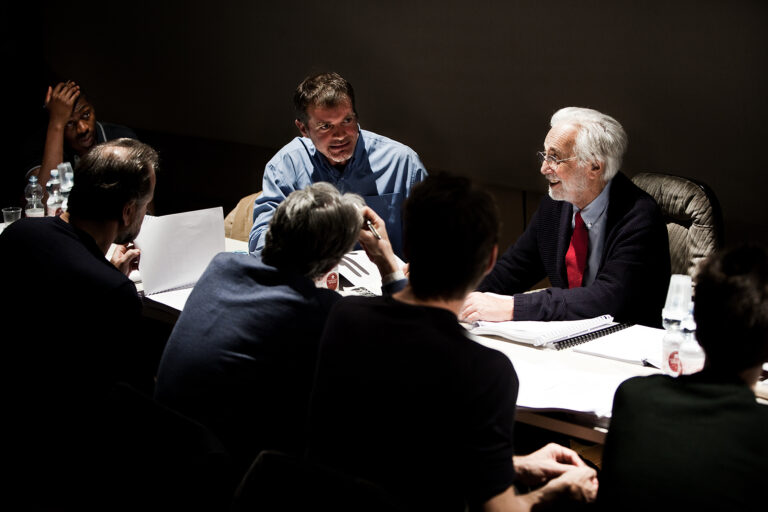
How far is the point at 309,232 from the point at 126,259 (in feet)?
3.61

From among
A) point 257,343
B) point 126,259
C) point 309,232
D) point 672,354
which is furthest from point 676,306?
point 126,259

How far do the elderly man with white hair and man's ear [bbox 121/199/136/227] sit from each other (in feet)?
3.42

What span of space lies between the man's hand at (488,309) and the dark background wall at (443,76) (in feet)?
5.30

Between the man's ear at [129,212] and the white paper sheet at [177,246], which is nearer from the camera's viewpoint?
the man's ear at [129,212]

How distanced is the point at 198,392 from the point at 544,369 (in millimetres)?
870

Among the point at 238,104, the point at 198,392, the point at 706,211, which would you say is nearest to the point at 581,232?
the point at 706,211

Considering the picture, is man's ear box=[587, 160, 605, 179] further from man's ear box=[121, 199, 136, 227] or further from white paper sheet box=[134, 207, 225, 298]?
man's ear box=[121, 199, 136, 227]

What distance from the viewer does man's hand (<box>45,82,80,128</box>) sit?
392 centimetres

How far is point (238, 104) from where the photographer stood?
5.42 metres

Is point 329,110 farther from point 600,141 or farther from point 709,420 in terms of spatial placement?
point 709,420

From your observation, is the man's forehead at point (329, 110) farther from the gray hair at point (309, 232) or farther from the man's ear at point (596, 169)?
the gray hair at point (309, 232)

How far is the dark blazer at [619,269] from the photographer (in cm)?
242

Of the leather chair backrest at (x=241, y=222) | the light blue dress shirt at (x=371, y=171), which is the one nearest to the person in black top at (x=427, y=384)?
the light blue dress shirt at (x=371, y=171)

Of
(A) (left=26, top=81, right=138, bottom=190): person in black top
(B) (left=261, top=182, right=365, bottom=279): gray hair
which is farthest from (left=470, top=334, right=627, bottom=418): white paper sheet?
(A) (left=26, top=81, right=138, bottom=190): person in black top
